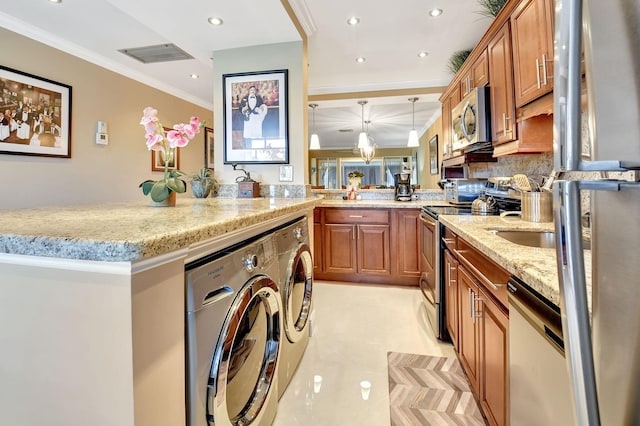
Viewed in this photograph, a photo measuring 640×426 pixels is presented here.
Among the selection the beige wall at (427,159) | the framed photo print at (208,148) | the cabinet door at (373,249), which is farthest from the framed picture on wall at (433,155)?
the framed photo print at (208,148)

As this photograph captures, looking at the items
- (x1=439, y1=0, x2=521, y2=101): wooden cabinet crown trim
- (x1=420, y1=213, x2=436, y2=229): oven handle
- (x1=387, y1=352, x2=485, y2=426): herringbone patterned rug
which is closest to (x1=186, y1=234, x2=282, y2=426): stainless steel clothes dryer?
(x1=387, y1=352, x2=485, y2=426): herringbone patterned rug

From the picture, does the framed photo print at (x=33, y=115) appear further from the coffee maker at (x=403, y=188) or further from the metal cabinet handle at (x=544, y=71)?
the metal cabinet handle at (x=544, y=71)

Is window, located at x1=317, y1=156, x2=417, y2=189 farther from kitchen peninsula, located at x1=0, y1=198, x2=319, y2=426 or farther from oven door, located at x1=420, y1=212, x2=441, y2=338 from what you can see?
kitchen peninsula, located at x1=0, y1=198, x2=319, y2=426

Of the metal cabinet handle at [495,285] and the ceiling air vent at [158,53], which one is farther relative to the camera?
the ceiling air vent at [158,53]

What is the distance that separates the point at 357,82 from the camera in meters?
3.95

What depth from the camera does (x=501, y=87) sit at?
6.63ft

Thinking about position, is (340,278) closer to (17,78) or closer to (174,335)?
(174,335)

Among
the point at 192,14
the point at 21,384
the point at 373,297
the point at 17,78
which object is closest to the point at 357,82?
the point at 192,14

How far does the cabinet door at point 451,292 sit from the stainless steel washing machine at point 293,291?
0.89 metres

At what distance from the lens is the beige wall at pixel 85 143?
8.43 feet

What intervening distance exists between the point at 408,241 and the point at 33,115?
372 centimetres

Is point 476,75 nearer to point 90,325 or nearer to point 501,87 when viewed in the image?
point 501,87

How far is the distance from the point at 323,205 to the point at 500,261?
245 cm

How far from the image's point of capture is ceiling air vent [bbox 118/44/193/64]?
116 inches
